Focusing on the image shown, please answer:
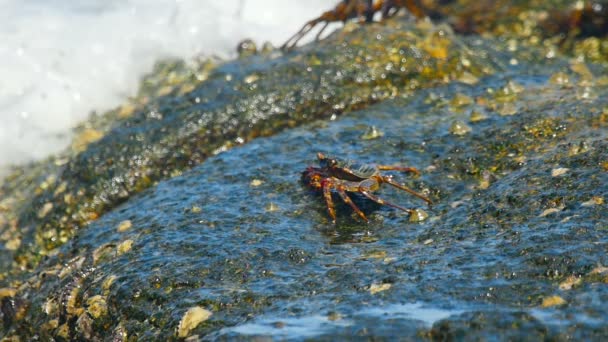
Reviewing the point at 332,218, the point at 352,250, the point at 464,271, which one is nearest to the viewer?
the point at 464,271

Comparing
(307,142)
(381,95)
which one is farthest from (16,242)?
(381,95)

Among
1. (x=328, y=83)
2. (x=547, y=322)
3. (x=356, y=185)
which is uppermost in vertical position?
(x=328, y=83)

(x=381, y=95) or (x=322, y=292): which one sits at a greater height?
(x=381, y=95)

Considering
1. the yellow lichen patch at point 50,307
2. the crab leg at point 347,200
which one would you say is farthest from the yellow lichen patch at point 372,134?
the yellow lichen patch at point 50,307

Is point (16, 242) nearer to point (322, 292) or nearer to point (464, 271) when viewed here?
point (322, 292)

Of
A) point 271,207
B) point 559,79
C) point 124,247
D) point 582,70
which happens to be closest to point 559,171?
point 271,207

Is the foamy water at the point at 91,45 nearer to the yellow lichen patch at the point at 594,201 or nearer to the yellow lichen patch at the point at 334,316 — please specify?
the yellow lichen patch at the point at 334,316

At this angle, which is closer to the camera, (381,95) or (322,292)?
(322,292)
